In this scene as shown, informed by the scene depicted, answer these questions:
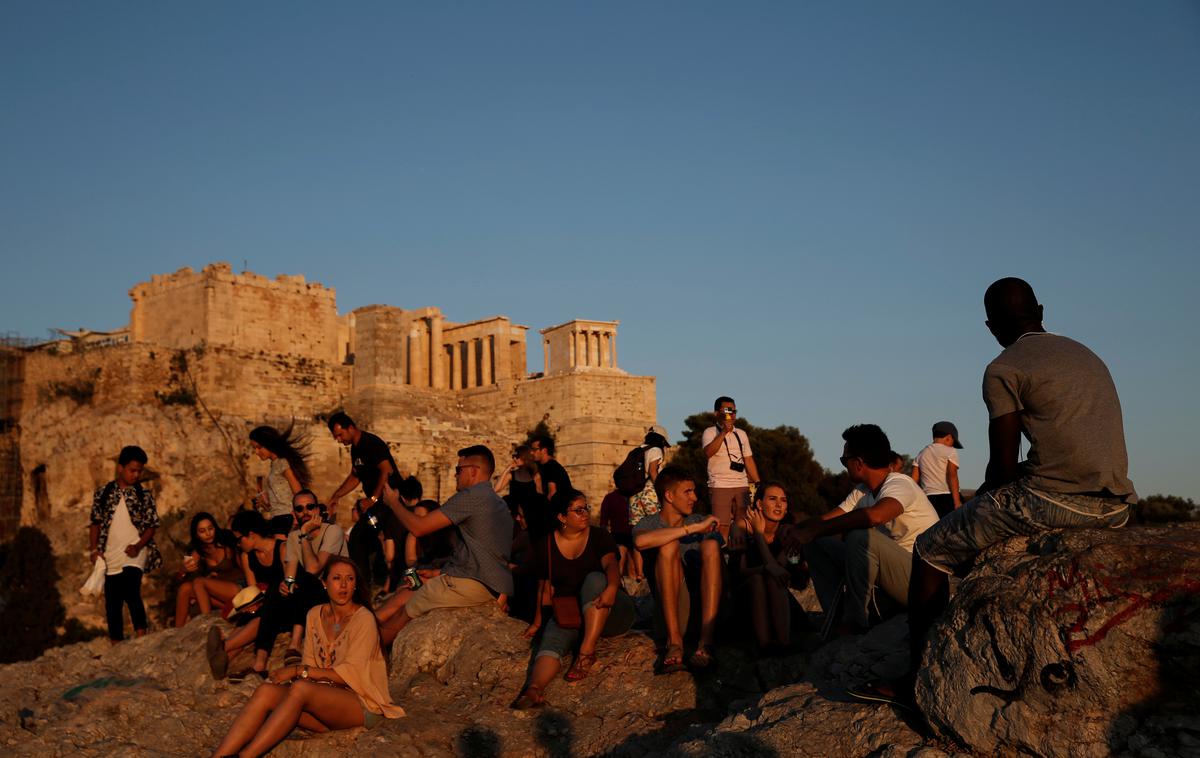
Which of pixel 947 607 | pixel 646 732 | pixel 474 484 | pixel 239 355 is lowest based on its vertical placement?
pixel 646 732

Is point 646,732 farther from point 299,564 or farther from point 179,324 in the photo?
point 179,324

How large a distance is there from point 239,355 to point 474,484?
31466 millimetres

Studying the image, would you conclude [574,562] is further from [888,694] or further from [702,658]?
[888,694]

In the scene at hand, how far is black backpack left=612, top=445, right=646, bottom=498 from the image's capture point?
11117 mm

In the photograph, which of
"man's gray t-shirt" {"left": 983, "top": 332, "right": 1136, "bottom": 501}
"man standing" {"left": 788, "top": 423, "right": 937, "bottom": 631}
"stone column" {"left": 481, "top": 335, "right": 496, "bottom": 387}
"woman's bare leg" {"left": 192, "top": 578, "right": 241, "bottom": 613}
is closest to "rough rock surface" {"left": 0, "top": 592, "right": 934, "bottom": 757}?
"man standing" {"left": 788, "top": 423, "right": 937, "bottom": 631}

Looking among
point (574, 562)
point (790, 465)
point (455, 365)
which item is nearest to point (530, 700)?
point (574, 562)

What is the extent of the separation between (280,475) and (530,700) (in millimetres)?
4621

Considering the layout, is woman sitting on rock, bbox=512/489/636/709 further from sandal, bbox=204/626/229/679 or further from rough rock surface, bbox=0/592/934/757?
sandal, bbox=204/626/229/679

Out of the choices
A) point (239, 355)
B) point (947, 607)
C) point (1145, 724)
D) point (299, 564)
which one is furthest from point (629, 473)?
point (239, 355)

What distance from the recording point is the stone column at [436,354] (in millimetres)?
45406

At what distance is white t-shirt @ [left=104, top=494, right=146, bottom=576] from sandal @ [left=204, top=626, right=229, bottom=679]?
2.28 m

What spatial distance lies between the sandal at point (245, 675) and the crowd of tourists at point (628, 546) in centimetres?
3

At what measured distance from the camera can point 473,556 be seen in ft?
26.5

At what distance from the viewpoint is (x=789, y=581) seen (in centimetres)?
707
